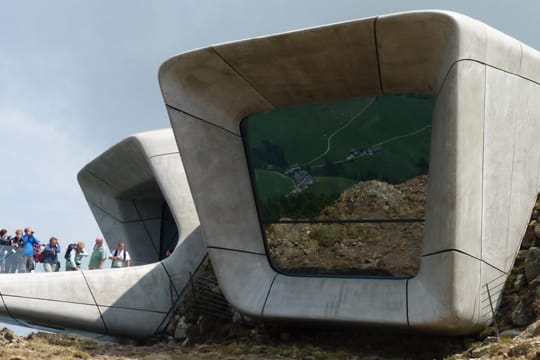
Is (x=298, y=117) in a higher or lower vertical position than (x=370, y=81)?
lower

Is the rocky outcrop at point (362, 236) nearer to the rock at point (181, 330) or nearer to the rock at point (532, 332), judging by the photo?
the rock at point (532, 332)

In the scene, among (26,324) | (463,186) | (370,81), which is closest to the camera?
(463,186)

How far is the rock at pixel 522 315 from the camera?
11.5m

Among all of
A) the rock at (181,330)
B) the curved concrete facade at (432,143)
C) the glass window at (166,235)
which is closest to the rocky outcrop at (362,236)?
the curved concrete facade at (432,143)

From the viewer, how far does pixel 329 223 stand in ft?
44.9

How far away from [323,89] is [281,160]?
1.91 meters

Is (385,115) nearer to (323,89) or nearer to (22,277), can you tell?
(323,89)

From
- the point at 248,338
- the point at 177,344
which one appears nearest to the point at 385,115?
the point at 248,338

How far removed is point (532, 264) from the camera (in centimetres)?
1231

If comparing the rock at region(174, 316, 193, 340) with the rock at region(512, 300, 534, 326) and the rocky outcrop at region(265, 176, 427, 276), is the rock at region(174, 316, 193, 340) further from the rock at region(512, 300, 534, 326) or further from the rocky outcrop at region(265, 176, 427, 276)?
the rock at region(512, 300, 534, 326)

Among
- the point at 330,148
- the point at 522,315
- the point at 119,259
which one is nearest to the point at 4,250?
the point at 119,259

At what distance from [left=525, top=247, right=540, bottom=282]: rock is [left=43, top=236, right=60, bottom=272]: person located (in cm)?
1108

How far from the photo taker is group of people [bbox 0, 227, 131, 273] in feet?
47.7

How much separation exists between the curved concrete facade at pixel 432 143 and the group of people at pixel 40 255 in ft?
14.2
